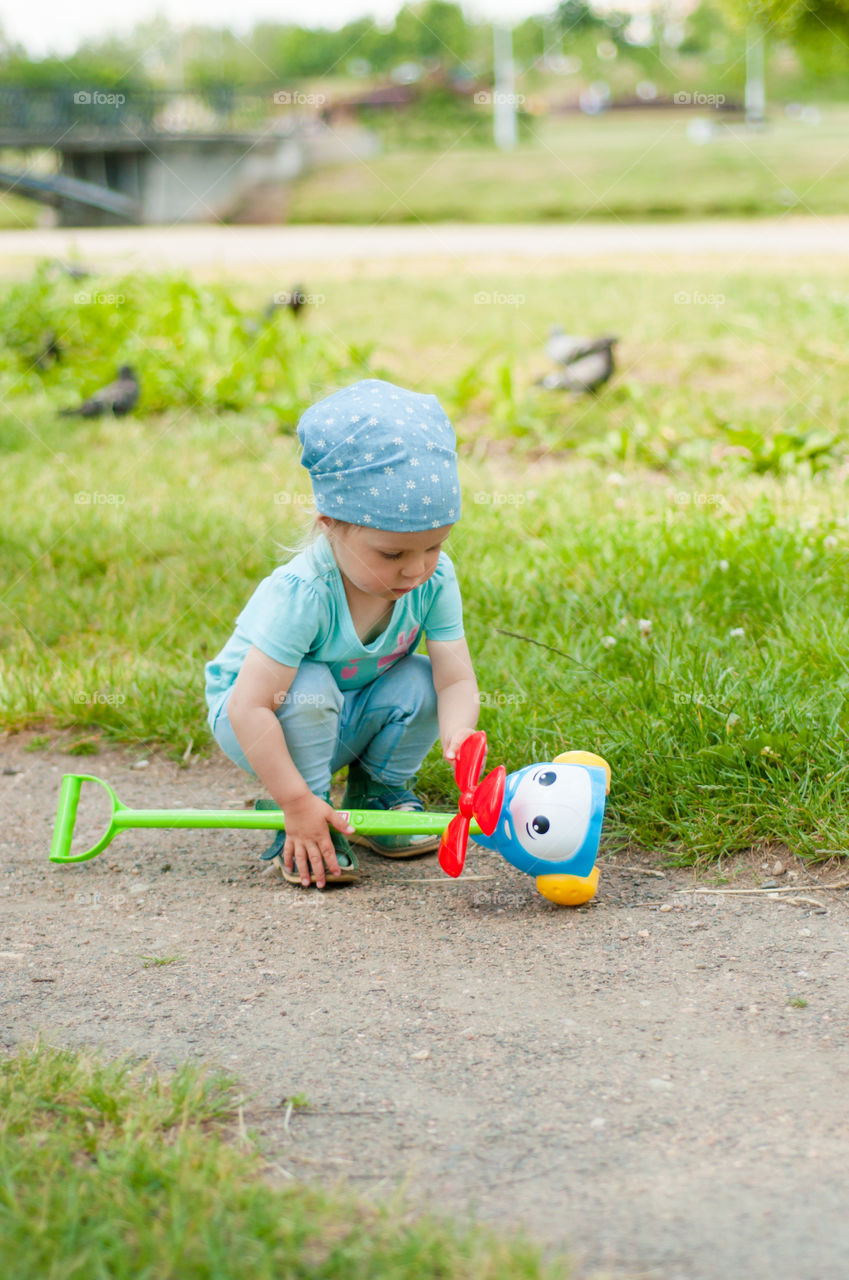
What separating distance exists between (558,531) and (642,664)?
0.92 metres

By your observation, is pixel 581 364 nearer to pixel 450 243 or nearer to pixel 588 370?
pixel 588 370

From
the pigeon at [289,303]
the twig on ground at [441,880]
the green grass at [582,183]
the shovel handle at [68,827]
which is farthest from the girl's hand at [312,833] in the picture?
the green grass at [582,183]

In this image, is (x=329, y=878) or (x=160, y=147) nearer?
(x=329, y=878)

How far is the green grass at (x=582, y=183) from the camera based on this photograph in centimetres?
1730

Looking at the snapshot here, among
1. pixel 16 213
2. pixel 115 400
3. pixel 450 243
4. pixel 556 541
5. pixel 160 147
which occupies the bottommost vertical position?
pixel 556 541

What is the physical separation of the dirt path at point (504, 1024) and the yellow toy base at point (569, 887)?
36 millimetres

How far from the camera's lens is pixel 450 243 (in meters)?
13.4

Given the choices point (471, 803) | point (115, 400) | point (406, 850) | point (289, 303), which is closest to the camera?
point (471, 803)

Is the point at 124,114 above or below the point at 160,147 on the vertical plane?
above

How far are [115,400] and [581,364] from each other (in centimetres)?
205

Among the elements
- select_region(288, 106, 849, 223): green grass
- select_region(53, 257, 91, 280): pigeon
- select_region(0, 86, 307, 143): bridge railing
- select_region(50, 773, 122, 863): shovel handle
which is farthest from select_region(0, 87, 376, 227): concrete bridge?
select_region(50, 773, 122, 863): shovel handle

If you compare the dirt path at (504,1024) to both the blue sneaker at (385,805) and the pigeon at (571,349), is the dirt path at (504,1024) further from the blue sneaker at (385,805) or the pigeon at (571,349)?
the pigeon at (571,349)

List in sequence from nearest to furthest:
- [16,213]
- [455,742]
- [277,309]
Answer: [455,742]
[277,309]
[16,213]

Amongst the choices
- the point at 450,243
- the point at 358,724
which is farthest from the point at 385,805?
the point at 450,243
